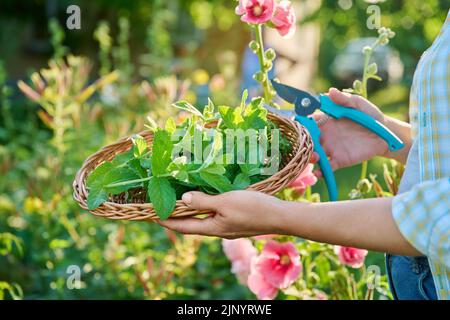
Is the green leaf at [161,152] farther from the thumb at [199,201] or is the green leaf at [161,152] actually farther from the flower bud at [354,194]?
the flower bud at [354,194]

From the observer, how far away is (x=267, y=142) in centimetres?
147

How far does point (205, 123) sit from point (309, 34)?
38.9ft

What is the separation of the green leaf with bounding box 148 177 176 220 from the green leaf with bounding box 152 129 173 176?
0.03 metres

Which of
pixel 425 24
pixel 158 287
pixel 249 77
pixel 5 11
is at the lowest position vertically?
pixel 158 287

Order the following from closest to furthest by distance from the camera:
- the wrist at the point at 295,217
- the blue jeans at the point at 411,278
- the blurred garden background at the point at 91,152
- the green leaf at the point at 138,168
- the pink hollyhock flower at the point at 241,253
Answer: the wrist at the point at 295,217, the blue jeans at the point at 411,278, the green leaf at the point at 138,168, the pink hollyhock flower at the point at 241,253, the blurred garden background at the point at 91,152

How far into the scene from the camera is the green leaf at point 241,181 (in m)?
1.37

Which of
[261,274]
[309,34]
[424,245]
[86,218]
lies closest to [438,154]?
[424,245]

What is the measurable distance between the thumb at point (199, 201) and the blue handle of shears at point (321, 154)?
38 centimetres

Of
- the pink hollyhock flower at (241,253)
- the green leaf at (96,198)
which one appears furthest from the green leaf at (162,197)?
the pink hollyhock flower at (241,253)

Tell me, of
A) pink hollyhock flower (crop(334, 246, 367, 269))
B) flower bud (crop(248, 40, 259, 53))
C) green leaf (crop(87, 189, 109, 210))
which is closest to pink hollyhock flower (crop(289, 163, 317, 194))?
pink hollyhock flower (crop(334, 246, 367, 269))

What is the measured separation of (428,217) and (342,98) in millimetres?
601

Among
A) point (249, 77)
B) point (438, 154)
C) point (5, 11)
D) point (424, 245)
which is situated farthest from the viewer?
point (5, 11)

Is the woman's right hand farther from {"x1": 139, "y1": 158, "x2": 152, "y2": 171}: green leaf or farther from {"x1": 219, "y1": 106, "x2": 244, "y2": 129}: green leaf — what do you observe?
{"x1": 139, "y1": 158, "x2": 152, "y2": 171}: green leaf

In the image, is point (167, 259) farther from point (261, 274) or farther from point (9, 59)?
point (9, 59)
